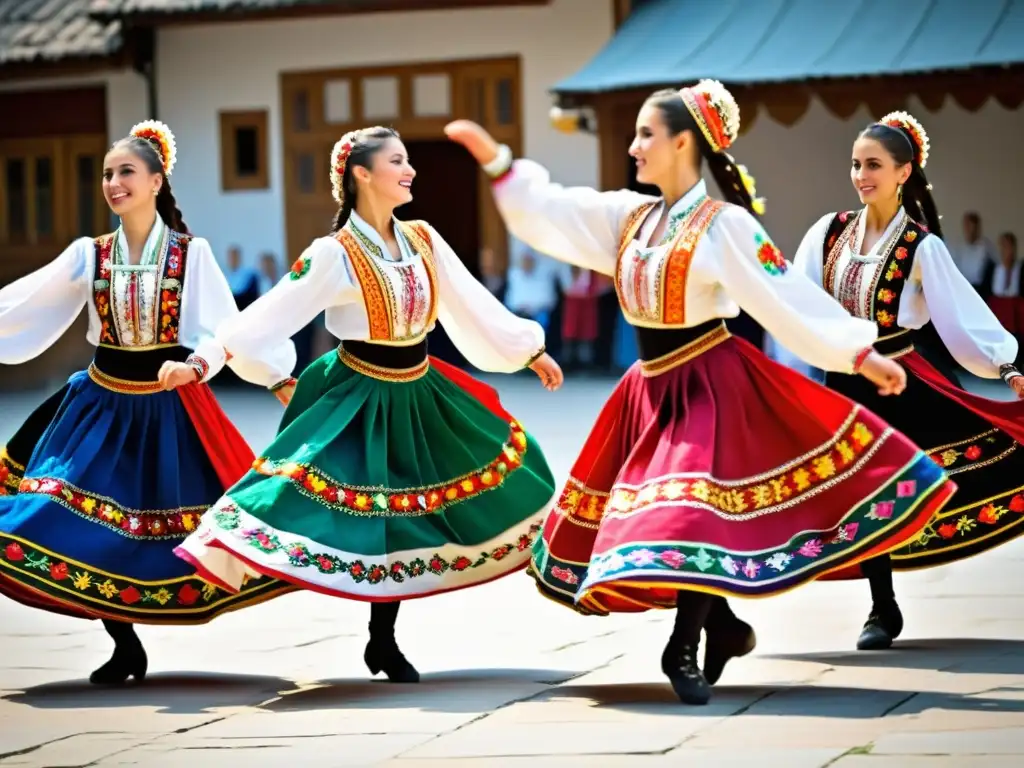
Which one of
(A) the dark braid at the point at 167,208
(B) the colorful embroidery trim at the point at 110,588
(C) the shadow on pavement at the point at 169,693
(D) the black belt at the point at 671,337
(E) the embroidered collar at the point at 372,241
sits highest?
(A) the dark braid at the point at 167,208

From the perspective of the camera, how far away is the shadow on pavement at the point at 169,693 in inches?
217

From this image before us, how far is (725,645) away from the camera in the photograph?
18.1 ft

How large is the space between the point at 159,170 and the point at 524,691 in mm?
1944

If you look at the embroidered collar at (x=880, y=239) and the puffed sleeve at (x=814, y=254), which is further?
the puffed sleeve at (x=814, y=254)

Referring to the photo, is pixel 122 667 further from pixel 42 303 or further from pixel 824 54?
pixel 824 54

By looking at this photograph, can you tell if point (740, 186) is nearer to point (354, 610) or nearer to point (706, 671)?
point (706, 671)

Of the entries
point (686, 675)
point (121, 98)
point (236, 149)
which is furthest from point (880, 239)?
point (121, 98)

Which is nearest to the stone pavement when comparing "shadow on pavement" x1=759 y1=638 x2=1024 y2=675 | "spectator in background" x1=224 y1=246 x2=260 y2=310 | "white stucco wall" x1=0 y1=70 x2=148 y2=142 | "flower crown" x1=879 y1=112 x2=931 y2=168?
"shadow on pavement" x1=759 y1=638 x2=1024 y2=675

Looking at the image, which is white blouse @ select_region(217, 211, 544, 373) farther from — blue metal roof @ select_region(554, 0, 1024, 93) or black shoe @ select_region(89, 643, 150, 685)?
blue metal roof @ select_region(554, 0, 1024, 93)

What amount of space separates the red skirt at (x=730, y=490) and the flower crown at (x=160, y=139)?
5.64 ft

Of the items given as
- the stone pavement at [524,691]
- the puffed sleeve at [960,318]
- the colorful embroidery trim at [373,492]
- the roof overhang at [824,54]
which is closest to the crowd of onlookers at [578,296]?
the roof overhang at [824,54]

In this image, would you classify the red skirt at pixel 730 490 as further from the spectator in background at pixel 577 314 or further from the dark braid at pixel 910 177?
the spectator in background at pixel 577 314

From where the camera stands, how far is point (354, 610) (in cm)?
712

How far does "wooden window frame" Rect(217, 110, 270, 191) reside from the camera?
20547mm
